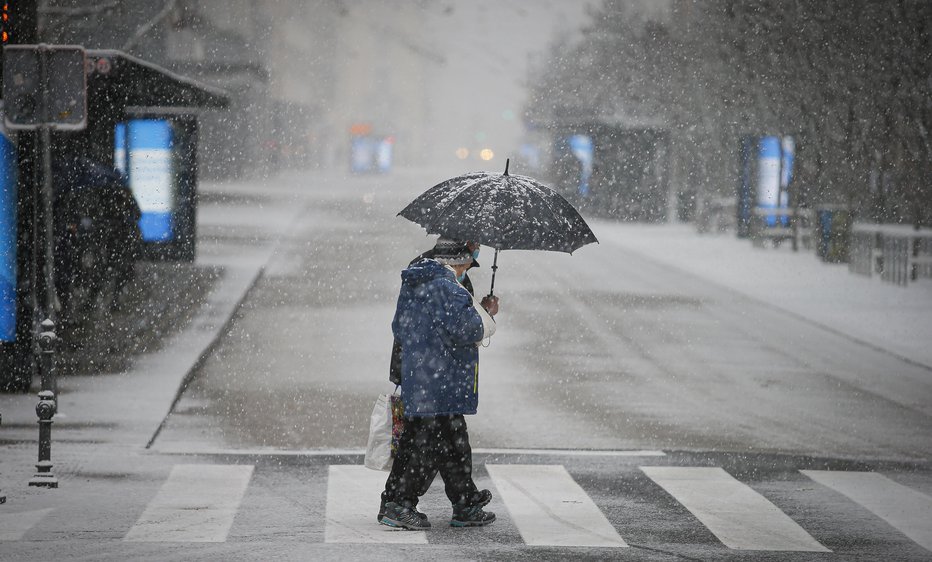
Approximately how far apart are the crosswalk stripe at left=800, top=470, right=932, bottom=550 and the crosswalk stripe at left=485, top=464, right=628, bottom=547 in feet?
5.34

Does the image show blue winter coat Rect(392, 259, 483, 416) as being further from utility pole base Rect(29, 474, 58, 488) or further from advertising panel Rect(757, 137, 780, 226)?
advertising panel Rect(757, 137, 780, 226)

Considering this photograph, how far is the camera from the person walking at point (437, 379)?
7.08 metres

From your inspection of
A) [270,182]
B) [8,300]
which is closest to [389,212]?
[270,182]

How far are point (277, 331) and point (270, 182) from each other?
49.1 m

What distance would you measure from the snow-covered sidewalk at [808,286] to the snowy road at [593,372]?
0.21 metres

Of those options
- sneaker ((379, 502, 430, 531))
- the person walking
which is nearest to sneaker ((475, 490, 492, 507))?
the person walking

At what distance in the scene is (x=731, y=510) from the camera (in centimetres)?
820

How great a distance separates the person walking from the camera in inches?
279

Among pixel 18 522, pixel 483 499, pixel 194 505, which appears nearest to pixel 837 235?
pixel 483 499

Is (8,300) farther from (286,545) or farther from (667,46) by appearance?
(667,46)

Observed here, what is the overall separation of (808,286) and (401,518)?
17.3m

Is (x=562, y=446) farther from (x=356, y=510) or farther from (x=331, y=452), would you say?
(x=356, y=510)

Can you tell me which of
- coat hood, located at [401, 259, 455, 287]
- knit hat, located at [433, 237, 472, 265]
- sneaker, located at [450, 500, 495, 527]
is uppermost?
knit hat, located at [433, 237, 472, 265]

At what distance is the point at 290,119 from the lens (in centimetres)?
9131
